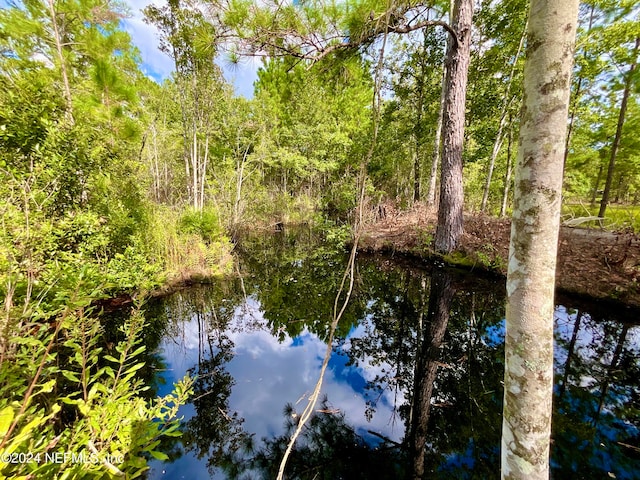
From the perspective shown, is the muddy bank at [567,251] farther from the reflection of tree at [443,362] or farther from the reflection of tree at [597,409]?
the reflection of tree at [597,409]

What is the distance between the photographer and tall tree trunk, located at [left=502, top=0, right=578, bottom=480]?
82cm

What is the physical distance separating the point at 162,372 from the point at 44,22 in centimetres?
657

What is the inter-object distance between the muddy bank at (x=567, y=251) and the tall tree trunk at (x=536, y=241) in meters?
5.24

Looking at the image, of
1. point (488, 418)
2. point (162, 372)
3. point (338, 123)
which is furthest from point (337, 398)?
point (338, 123)

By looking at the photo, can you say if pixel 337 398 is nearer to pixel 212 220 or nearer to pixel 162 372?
pixel 162 372

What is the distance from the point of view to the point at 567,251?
17.1 ft

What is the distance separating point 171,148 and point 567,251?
59.4 ft

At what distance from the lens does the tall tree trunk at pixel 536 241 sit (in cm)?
82

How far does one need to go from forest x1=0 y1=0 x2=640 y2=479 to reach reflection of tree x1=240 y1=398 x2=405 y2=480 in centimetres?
86

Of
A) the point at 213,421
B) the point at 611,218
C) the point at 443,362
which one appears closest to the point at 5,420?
the point at 213,421

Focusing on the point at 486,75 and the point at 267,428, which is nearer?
the point at 267,428

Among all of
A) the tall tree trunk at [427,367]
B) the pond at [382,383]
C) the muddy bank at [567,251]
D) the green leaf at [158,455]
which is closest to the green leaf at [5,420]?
the green leaf at [158,455]

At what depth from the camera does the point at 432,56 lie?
30.2ft

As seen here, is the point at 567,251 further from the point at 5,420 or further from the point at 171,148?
the point at 171,148
